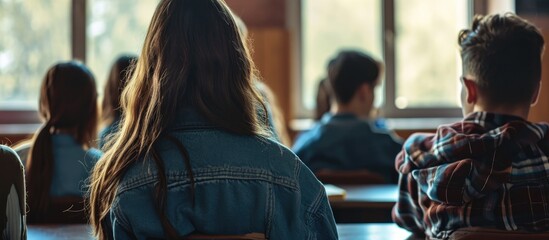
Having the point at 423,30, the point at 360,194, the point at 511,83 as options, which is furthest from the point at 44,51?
the point at 511,83

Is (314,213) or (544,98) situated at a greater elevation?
(314,213)

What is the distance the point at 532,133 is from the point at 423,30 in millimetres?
5020

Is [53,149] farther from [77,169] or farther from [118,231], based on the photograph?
[118,231]

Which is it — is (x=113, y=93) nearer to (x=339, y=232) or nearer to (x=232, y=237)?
(x=339, y=232)

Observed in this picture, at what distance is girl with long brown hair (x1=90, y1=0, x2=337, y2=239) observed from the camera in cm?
139

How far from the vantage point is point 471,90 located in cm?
179

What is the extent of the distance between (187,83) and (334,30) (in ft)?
17.0

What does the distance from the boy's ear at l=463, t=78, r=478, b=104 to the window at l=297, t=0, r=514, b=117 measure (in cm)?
473

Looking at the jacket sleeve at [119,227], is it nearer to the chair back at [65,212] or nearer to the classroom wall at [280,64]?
the chair back at [65,212]

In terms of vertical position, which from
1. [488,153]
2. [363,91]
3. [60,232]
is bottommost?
[60,232]

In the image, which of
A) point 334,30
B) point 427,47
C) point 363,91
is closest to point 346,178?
point 363,91

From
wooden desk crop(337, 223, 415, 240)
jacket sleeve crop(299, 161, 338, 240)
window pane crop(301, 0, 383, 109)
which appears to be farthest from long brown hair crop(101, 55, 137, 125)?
window pane crop(301, 0, 383, 109)

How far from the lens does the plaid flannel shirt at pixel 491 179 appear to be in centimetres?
159

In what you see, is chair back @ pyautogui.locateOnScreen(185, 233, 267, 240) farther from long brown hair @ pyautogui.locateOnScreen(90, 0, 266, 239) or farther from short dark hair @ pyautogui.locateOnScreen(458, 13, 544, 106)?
short dark hair @ pyautogui.locateOnScreen(458, 13, 544, 106)
